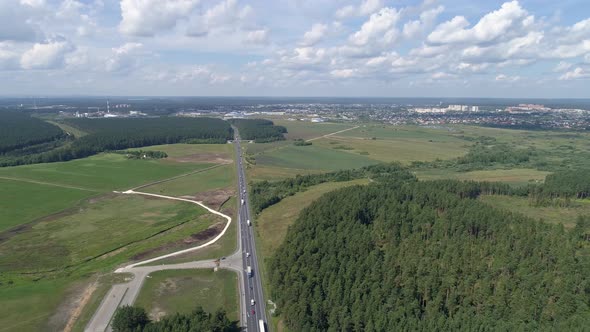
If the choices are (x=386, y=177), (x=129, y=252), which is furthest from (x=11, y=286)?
(x=386, y=177)

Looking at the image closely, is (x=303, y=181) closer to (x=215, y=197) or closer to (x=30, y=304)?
(x=215, y=197)

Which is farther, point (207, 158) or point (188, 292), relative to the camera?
point (207, 158)

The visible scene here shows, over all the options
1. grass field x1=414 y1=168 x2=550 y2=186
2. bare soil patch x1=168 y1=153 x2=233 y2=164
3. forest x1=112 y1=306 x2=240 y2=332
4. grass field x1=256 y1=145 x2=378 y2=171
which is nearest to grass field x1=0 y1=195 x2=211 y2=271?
forest x1=112 y1=306 x2=240 y2=332

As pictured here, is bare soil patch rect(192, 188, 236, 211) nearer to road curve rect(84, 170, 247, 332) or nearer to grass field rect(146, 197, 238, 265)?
grass field rect(146, 197, 238, 265)

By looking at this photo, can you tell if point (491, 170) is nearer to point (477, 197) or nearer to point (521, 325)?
point (477, 197)

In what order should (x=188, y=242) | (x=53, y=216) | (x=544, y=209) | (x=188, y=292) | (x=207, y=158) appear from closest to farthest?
1. (x=188, y=292)
2. (x=188, y=242)
3. (x=53, y=216)
4. (x=544, y=209)
5. (x=207, y=158)

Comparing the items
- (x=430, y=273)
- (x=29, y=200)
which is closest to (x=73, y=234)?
(x=29, y=200)

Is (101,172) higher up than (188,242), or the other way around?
(101,172)
